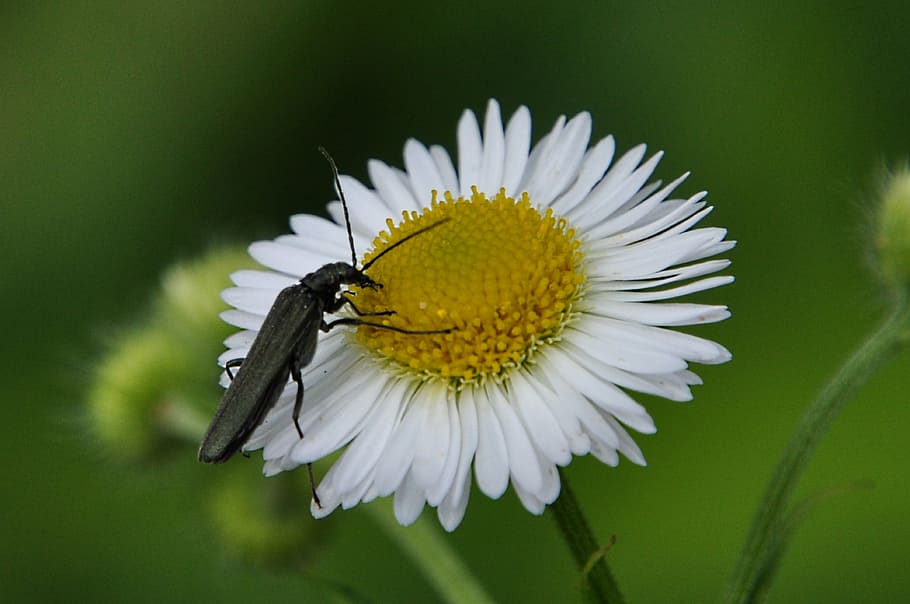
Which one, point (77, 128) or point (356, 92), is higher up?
point (77, 128)

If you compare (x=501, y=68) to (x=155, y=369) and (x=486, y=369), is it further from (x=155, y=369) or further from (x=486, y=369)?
(x=486, y=369)

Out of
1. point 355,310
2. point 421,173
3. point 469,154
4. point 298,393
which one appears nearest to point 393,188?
point 421,173

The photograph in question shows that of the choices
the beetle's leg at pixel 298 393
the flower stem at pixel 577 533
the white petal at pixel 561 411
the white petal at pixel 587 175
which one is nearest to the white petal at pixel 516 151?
the white petal at pixel 587 175

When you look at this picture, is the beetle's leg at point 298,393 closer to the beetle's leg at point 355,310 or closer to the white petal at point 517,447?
the beetle's leg at point 355,310

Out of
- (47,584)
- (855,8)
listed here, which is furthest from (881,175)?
(47,584)

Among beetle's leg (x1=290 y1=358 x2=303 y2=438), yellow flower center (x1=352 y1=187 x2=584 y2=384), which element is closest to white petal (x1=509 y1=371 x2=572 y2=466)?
yellow flower center (x1=352 y1=187 x2=584 y2=384)

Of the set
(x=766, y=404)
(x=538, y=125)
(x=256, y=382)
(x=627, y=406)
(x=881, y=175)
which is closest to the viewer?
(x=627, y=406)

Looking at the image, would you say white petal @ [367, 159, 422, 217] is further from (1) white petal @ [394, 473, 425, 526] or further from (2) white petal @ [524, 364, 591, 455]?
(1) white petal @ [394, 473, 425, 526]
